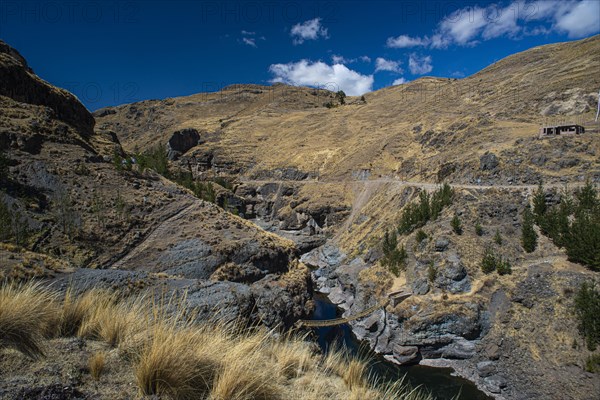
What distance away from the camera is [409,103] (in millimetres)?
92938

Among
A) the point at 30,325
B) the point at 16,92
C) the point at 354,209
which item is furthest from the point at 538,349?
the point at 16,92

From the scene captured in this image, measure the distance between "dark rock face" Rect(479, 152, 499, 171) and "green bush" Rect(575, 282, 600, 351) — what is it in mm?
19558

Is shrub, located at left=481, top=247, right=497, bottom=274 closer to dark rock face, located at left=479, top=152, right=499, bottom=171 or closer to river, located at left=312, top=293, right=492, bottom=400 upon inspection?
river, located at left=312, top=293, right=492, bottom=400

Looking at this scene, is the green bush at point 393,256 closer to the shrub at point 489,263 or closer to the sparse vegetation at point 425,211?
the sparse vegetation at point 425,211

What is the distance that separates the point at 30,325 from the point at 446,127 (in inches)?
2511

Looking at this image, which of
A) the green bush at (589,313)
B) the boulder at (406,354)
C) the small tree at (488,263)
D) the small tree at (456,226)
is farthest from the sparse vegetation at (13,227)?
the green bush at (589,313)

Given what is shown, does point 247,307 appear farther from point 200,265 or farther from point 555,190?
point 555,190

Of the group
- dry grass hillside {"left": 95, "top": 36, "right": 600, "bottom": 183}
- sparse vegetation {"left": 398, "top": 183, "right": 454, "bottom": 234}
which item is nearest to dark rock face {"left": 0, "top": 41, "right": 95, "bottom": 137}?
sparse vegetation {"left": 398, "top": 183, "right": 454, "bottom": 234}

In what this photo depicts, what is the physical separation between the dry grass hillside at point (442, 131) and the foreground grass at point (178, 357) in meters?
39.9

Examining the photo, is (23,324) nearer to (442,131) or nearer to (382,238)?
(382,238)

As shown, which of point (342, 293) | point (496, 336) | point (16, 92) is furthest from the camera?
point (342, 293)

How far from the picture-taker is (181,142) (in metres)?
96.6

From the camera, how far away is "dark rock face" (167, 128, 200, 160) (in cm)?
9304

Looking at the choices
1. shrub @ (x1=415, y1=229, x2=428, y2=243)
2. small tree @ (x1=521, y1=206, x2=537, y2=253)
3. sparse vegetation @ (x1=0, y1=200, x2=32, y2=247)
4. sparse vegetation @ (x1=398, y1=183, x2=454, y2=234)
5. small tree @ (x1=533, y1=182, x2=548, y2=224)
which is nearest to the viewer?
sparse vegetation @ (x1=0, y1=200, x2=32, y2=247)
